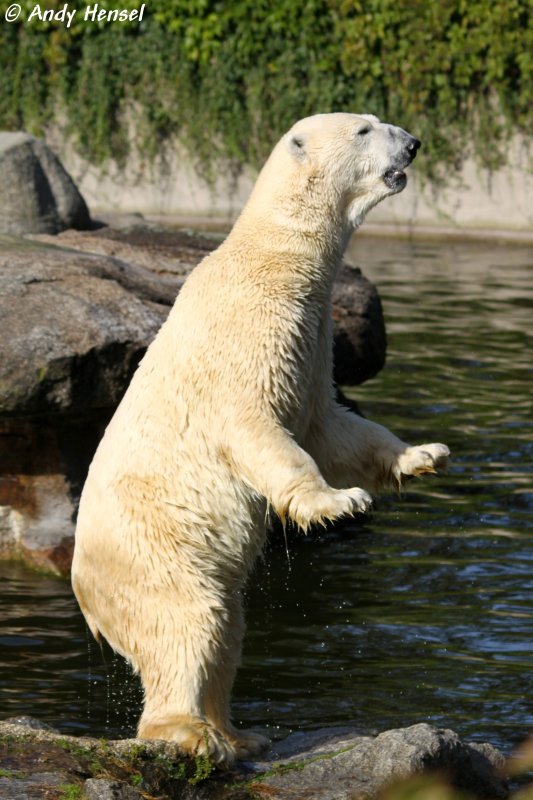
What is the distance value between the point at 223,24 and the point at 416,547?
13.0m

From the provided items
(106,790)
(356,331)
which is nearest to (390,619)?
(356,331)

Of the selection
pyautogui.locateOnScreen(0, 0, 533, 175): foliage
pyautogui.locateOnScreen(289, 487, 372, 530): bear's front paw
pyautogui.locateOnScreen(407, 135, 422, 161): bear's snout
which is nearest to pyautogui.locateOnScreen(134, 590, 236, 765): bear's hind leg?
pyautogui.locateOnScreen(289, 487, 372, 530): bear's front paw

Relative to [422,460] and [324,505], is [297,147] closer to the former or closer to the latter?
[422,460]

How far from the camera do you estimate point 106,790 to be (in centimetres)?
326

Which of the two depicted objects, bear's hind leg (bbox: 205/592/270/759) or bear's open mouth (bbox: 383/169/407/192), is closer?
bear's hind leg (bbox: 205/592/270/759)

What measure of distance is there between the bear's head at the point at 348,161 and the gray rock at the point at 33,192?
172 inches

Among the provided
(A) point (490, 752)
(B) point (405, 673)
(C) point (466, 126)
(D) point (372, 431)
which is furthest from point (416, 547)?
(C) point (466, 126)

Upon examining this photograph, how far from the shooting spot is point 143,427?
13.3 ft

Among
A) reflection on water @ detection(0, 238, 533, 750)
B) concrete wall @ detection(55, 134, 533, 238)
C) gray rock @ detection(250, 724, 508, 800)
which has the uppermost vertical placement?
concrete wall @ detection(55, 134, 533, 238)

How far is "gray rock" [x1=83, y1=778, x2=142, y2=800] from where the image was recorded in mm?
3234

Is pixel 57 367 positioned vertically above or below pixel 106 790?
above

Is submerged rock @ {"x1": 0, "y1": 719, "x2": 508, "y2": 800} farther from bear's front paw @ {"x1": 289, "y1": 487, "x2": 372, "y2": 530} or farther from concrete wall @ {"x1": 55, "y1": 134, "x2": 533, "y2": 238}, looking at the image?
concrete wall @ {"x1": 55, "y1": 134, "x2": 533, "y2": 238}

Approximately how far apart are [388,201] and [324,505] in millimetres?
14526

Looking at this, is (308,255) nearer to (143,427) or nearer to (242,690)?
(143,427)
